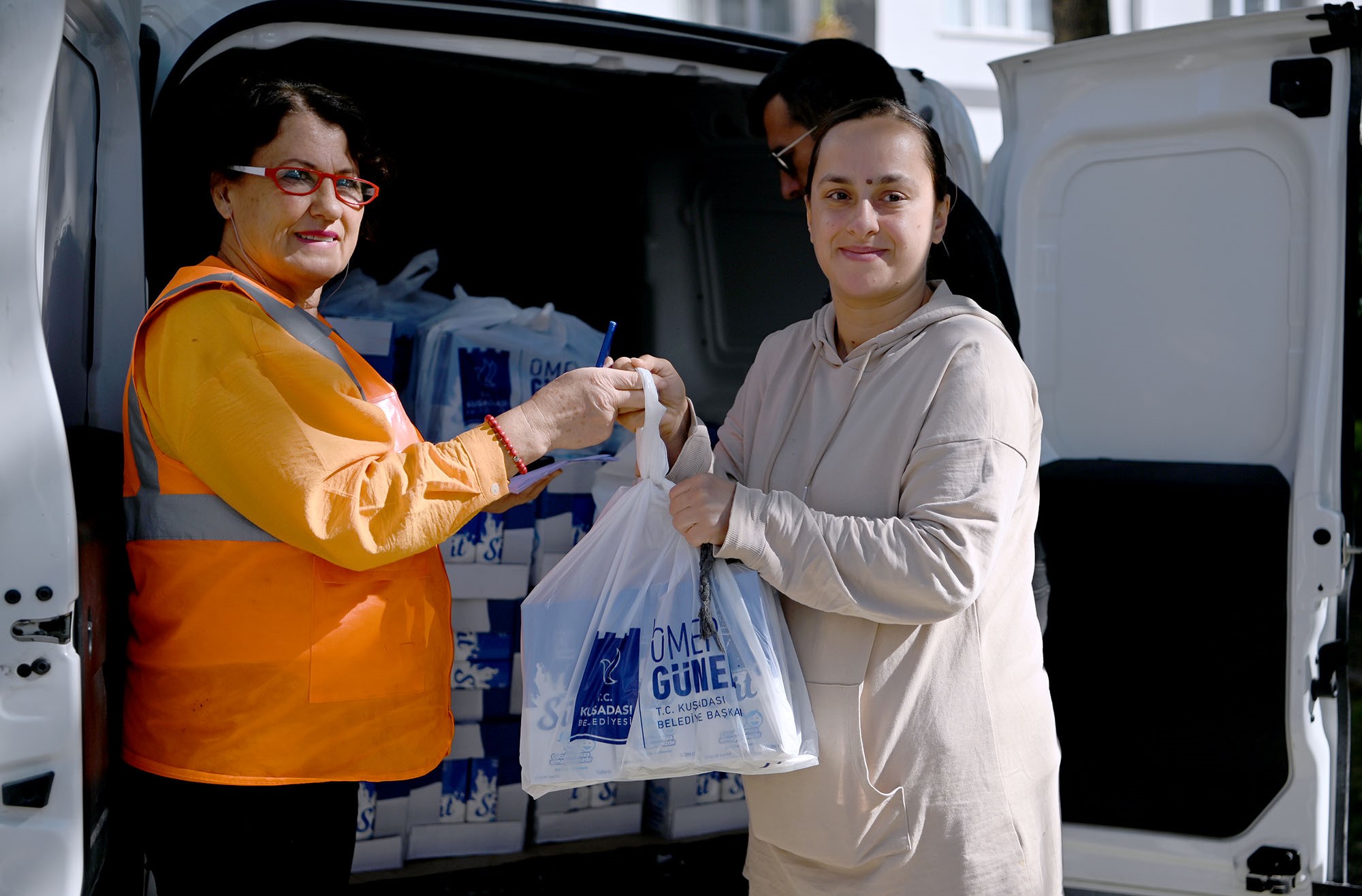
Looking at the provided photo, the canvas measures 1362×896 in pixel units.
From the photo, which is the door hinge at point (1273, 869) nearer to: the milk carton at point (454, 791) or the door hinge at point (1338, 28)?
the door hinge at point (1338, 28)

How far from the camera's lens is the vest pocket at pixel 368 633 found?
5.56 feet

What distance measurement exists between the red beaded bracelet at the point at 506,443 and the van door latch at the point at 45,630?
659 mm

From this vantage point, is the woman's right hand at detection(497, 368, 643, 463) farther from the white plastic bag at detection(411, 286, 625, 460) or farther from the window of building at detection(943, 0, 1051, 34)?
the window of building at detection(943, 0, 1051, 34)

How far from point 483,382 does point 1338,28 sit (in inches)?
89.2

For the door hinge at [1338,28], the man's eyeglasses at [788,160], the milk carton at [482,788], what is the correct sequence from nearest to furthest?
the man's eyeglasses at [788,160]
the door hinge at [1338,28]
the milk carton at [482,788]

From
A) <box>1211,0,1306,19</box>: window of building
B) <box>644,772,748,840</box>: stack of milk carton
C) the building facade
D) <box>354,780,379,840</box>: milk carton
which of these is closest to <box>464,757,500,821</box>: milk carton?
<box>354,780,379,840</box>: milk carton

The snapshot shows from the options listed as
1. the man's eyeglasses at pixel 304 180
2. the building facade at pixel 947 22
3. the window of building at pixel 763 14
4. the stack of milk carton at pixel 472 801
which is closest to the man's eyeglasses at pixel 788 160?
the man's eyeglasses at pixel 304 180

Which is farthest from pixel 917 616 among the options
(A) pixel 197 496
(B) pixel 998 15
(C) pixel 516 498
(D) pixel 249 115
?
(B) pixel 998 15

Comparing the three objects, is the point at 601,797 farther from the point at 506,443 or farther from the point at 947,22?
the point at 947,22

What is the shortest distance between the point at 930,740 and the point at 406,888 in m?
1.98

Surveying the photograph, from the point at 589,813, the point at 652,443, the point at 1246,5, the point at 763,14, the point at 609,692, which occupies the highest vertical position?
the point at 763,14

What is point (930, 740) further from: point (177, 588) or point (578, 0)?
point (578, 0)

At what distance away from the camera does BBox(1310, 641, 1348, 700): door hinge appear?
2475 mm

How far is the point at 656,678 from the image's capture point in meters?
1.66
